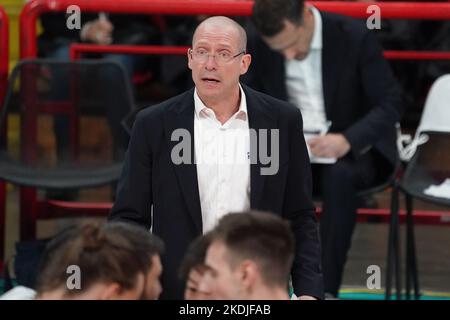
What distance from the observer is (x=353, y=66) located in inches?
241

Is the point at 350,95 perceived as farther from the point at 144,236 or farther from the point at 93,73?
the point at 144,236

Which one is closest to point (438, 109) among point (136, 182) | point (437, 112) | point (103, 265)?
point (437, 112)

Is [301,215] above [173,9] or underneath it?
underneath

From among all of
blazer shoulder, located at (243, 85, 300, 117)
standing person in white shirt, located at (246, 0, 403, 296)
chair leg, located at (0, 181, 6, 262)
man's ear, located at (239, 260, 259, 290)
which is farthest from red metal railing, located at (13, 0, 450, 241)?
man's ear, located at (239, 260, 259, 290)

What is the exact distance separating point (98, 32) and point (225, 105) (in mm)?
3456

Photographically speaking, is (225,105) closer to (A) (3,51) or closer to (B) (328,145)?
(B) (328,145)

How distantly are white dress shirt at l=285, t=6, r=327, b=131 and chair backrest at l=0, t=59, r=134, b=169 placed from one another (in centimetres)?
90

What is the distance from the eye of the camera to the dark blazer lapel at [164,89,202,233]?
4.37 metres

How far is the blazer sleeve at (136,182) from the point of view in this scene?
4.34 metres

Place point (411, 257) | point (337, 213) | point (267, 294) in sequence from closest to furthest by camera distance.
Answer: point (267, 294), point (337, 213), point (411, 257)

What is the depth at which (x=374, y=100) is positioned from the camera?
610 centimetres
